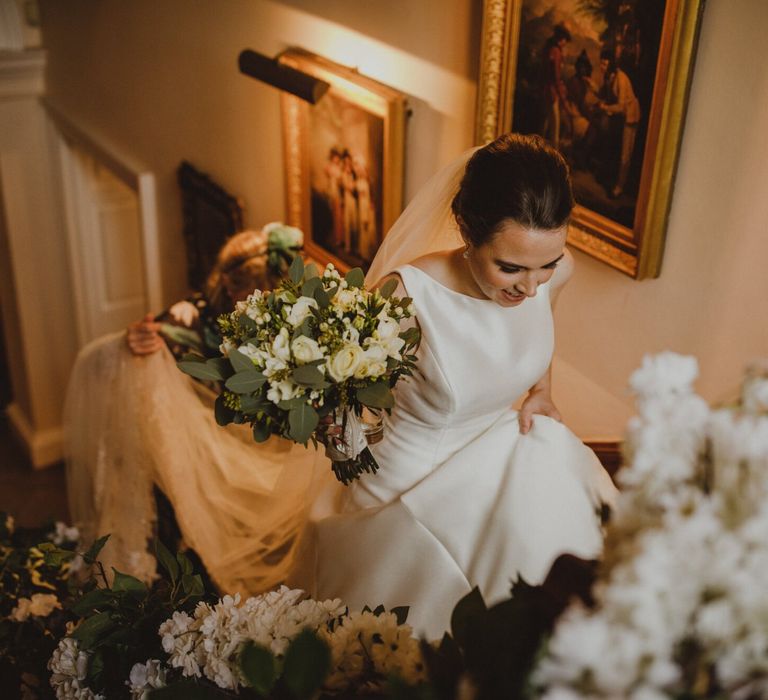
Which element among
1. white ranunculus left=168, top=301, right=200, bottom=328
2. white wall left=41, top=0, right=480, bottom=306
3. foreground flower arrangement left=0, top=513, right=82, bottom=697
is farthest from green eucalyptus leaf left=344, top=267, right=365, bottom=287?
white ranunculus left=168, top=301, right=200, bottom=328

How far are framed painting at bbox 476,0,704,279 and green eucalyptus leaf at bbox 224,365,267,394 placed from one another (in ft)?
4.10

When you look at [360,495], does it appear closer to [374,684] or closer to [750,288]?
[750,288]

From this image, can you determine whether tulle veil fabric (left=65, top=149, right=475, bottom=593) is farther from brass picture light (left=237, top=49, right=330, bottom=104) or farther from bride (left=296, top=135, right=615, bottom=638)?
brass picture light (left=237, top=49, right=330, bottom=104)

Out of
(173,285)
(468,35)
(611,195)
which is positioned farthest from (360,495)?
(173,285)

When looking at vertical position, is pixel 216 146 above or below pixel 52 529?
above

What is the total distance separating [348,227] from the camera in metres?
3.65

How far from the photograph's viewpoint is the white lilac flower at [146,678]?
1.20 metres

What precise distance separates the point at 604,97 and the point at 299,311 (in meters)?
1.19

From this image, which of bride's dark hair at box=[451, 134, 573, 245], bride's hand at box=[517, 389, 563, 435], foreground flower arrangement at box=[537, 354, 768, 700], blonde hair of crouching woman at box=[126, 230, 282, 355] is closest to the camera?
foreground flower arrangement at box=[537, 354, 768, 700]

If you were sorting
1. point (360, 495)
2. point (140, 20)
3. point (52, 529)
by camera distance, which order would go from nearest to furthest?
1. point (360, 495)
2. point (52, 529)
3. point (140, 20)

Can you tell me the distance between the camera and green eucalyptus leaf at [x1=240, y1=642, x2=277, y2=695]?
2.97 feet

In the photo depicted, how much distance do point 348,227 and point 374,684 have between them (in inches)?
108

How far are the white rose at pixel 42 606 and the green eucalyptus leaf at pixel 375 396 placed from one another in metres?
1.01

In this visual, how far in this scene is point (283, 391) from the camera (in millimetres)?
1752
